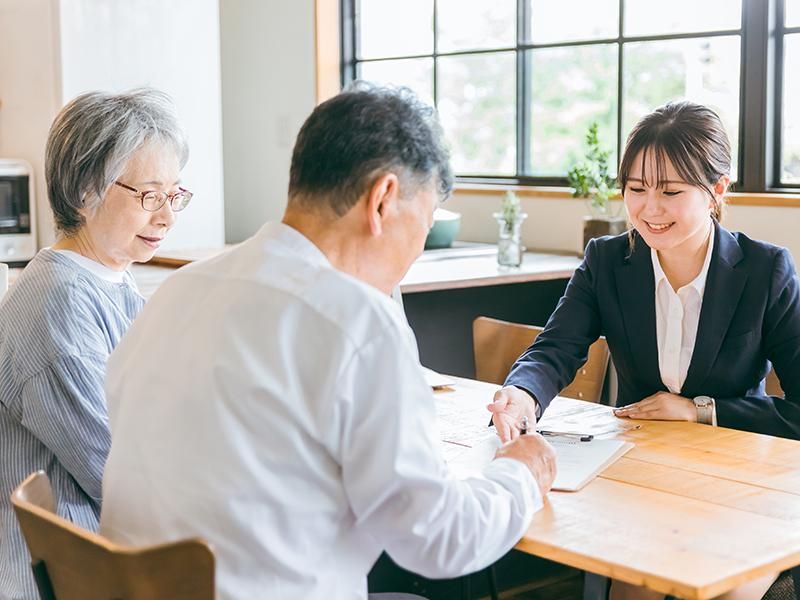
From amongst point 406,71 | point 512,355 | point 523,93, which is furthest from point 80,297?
point 406,71

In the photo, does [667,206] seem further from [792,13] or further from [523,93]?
[523,93]

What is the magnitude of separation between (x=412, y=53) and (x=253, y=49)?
879mm

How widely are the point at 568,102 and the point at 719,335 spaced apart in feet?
8.17

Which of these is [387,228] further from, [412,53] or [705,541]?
[412,53]

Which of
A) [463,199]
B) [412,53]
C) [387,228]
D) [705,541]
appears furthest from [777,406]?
[412,53]

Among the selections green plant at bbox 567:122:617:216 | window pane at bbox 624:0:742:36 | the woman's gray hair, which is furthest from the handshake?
window pane at bbox 624:0:742:36

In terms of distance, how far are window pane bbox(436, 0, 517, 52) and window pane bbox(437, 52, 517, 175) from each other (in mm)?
57

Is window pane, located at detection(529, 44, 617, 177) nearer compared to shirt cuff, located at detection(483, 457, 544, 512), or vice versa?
shirt cuff, located at detection(483, 457, 544, 512)

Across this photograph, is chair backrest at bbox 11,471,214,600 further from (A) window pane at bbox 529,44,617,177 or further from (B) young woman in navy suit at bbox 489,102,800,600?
(A) window pane at bbox 529,44,617,177

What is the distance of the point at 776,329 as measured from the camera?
2.31 m

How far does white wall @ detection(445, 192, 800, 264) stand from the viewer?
3787 mm

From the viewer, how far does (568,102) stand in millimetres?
4652

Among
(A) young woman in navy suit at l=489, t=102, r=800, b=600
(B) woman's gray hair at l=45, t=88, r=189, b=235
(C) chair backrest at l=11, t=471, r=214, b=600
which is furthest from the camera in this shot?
(A) young woman in navy suit at l=489, t=102, r=800, b=600

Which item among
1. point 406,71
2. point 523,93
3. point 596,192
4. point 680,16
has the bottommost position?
point 596,192
